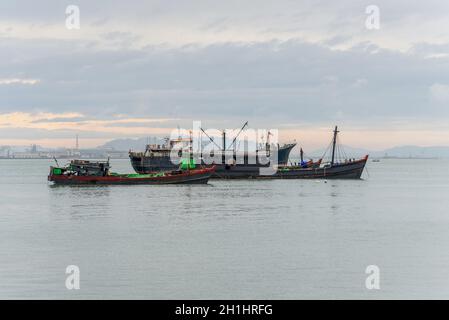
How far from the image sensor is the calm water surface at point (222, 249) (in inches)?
1204

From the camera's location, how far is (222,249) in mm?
41062

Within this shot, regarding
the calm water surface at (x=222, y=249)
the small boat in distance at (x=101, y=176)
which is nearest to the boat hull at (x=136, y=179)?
the small boat in distance at (x=101, y=176)

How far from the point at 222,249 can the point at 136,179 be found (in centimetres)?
6411

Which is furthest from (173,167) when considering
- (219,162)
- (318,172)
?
(318,172)

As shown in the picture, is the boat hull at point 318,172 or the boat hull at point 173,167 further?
the boat hull at point 318,172

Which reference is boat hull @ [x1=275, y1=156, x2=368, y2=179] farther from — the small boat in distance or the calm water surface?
the calm water surface

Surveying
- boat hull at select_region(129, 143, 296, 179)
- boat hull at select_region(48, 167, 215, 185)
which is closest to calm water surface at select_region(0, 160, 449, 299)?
boat hull at select_region(48, 167, 215, 185)

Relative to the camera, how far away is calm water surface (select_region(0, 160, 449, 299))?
30594 millimetres

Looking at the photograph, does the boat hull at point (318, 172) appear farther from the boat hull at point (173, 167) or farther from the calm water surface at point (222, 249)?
the calm water surface at point (222, 249)

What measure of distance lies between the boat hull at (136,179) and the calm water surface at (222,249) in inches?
1016

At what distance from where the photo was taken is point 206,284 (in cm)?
3114
